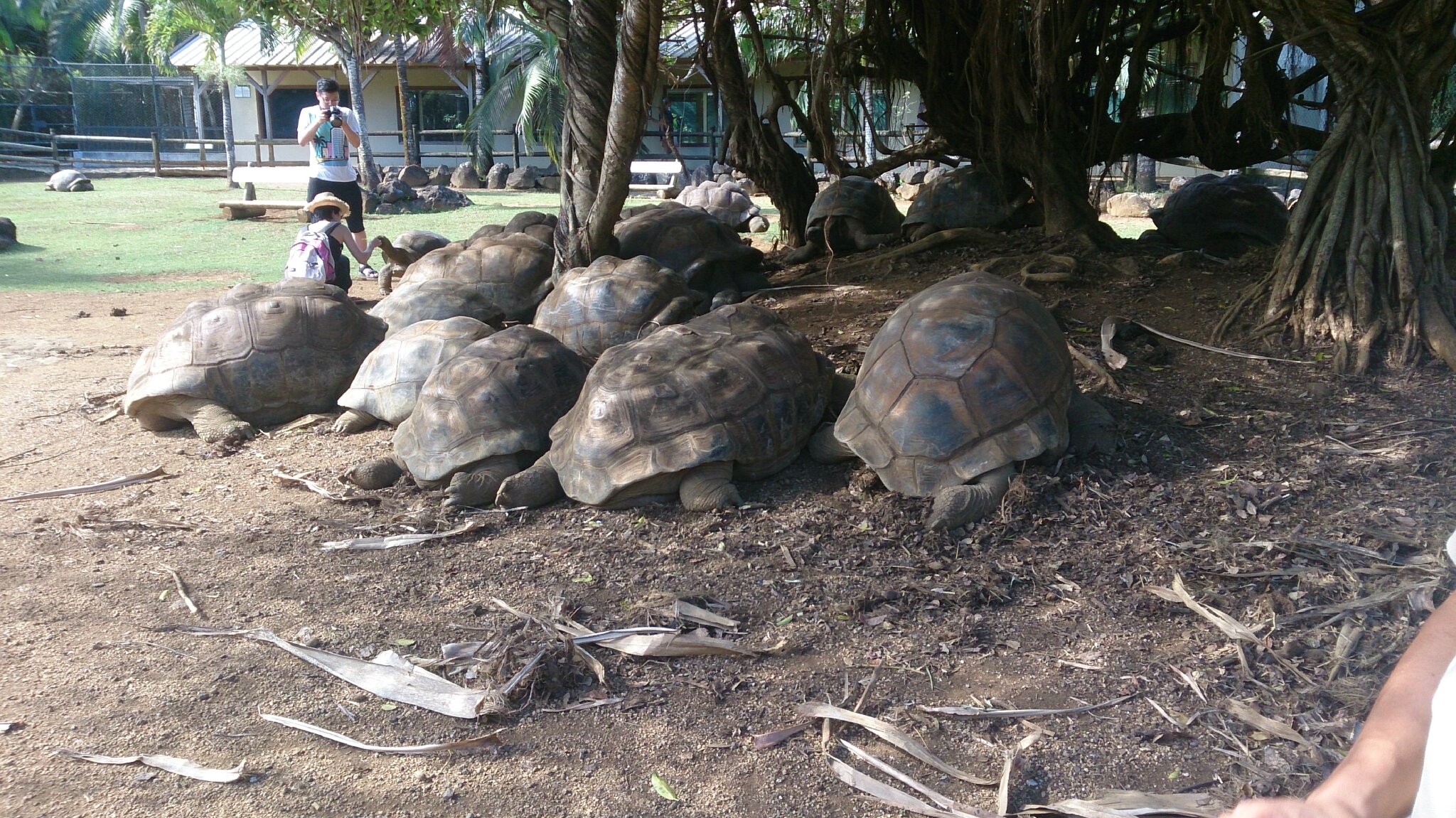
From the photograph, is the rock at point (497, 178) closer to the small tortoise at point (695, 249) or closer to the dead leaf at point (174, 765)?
the small tortoise at point (695, 249)

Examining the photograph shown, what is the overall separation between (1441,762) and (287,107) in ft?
110

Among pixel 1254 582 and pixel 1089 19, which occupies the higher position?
pixel 1089 19

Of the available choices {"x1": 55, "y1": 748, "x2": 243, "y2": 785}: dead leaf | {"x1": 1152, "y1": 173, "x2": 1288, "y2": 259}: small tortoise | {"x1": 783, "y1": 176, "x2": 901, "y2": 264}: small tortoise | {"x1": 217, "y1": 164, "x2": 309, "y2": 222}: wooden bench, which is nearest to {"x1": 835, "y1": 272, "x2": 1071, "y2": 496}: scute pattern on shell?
{"x1": 55, "y1": 748, "x2": 243, "y2": 785}: dead leaf

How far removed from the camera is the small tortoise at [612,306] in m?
6.13

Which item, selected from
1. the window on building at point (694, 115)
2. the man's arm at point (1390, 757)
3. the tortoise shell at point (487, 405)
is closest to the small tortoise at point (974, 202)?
the tortoise shell at point (487, 405)

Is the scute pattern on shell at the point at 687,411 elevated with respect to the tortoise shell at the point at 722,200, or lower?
lower

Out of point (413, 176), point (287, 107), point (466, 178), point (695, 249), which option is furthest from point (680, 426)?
point (287, 107)

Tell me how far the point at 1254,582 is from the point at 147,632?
3715 millimetres

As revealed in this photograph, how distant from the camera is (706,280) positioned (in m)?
7.72

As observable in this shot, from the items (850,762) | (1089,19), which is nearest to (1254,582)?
(850,762)

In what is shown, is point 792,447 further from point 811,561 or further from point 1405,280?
point 1405,280

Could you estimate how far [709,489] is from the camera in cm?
419

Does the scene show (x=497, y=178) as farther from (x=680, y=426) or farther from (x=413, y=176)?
(x=680, y=426)

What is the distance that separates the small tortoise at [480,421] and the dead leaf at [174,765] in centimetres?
179
